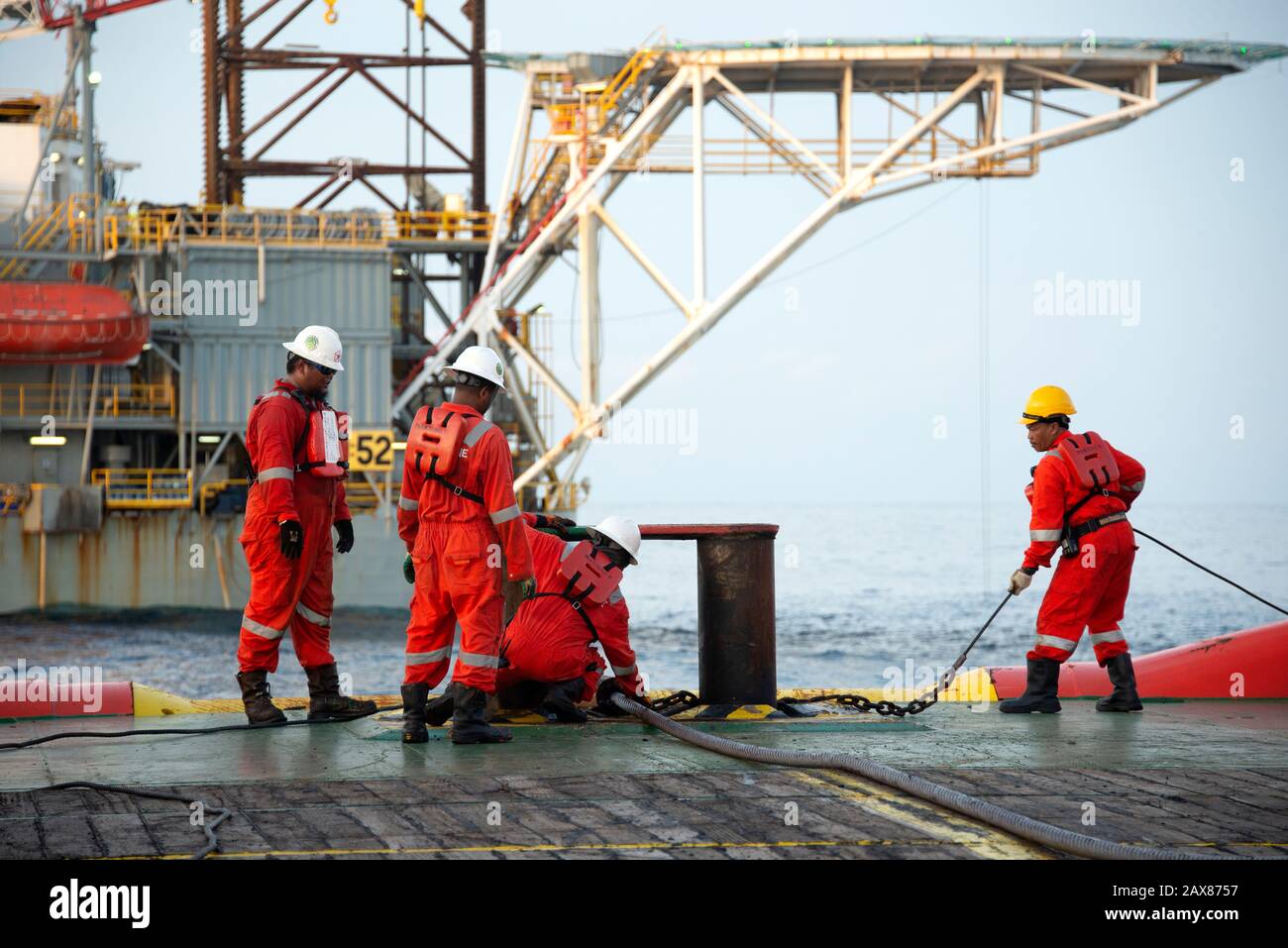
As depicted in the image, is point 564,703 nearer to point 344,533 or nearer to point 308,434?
point 344,533

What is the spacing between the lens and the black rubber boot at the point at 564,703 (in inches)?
299

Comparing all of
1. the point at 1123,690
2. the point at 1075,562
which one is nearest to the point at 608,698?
the point at 1075,562

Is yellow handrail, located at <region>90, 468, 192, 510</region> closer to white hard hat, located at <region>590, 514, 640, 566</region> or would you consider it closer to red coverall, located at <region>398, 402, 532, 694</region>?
white hard hat, located at <region>590, 514, 640, 566</region>

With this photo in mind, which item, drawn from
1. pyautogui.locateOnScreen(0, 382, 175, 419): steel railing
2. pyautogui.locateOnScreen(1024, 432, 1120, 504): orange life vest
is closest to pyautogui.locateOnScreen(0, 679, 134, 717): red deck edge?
pyautogui.locateOnScreen(1024, 432, 1120, 504): orange life vest

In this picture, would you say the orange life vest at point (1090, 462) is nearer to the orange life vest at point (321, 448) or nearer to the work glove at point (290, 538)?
the orange life vest at point (321, 448)

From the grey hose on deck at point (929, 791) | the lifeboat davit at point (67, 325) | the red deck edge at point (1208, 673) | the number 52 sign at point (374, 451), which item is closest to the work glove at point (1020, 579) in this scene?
the red deck edge at point (1208, 673)

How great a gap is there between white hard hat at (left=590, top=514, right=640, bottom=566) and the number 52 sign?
2361 cm

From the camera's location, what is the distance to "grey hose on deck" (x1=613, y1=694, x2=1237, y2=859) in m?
4.44

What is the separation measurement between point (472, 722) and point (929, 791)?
2.44 meters

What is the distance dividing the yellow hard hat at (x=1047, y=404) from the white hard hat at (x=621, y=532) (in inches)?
95.1

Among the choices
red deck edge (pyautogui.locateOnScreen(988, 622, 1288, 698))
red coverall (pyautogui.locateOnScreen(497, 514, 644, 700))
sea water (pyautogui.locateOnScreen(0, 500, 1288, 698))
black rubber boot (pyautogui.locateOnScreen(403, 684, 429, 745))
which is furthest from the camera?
sea water (pyautogui.locateOnScreen(0, 500, 1288, 698))

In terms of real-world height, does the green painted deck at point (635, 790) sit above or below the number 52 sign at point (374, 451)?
below

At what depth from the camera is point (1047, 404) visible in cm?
838

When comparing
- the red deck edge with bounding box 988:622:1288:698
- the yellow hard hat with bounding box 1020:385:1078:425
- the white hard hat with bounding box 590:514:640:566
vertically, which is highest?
the yellow hard hat with bounding box 1020:385:1078:425
